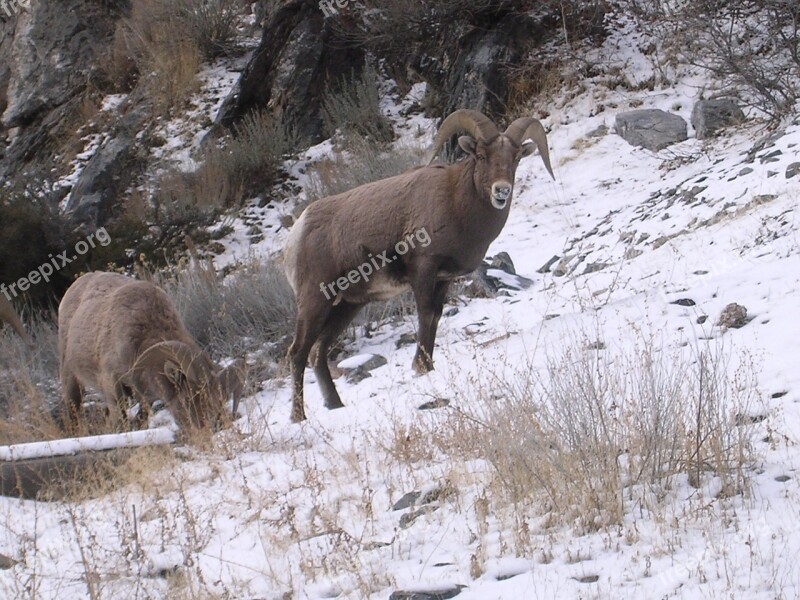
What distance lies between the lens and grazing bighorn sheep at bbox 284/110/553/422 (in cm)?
661

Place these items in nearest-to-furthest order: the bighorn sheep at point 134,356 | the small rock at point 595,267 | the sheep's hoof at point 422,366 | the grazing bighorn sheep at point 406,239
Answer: the bighorn sheep at point 134,356 < the sheep's hoof at point 422,366 < the grazing bighorn sheep at point 406,239 < the small rock at point 595,267

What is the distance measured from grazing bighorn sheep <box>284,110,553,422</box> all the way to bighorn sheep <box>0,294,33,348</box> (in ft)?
11.3

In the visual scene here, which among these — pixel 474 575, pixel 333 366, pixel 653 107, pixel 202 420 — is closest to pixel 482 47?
pixel 653 107

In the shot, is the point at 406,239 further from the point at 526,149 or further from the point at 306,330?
the point at 526,149

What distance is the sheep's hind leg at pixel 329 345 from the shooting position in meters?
6.74

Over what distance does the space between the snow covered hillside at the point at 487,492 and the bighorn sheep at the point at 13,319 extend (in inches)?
111

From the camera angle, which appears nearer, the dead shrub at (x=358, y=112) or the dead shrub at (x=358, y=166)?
the dead shrub at (x=358, y=166)

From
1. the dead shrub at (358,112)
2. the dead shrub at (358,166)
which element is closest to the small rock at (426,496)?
the dead shrub at (358,166)

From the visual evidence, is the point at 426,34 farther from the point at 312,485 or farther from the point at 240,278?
the point at 312,485

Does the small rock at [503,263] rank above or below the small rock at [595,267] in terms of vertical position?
above

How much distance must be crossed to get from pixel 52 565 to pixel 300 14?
12.1m

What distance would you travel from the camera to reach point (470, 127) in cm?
695

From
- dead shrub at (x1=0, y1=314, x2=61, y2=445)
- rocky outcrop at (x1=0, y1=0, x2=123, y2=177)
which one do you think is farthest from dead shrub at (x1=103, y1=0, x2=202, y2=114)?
dead shrub at (x1=0, y1=314, x2=61, y2=445)

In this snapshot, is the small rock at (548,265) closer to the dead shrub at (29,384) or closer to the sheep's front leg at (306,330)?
the sheep's front leg at (306,330)
